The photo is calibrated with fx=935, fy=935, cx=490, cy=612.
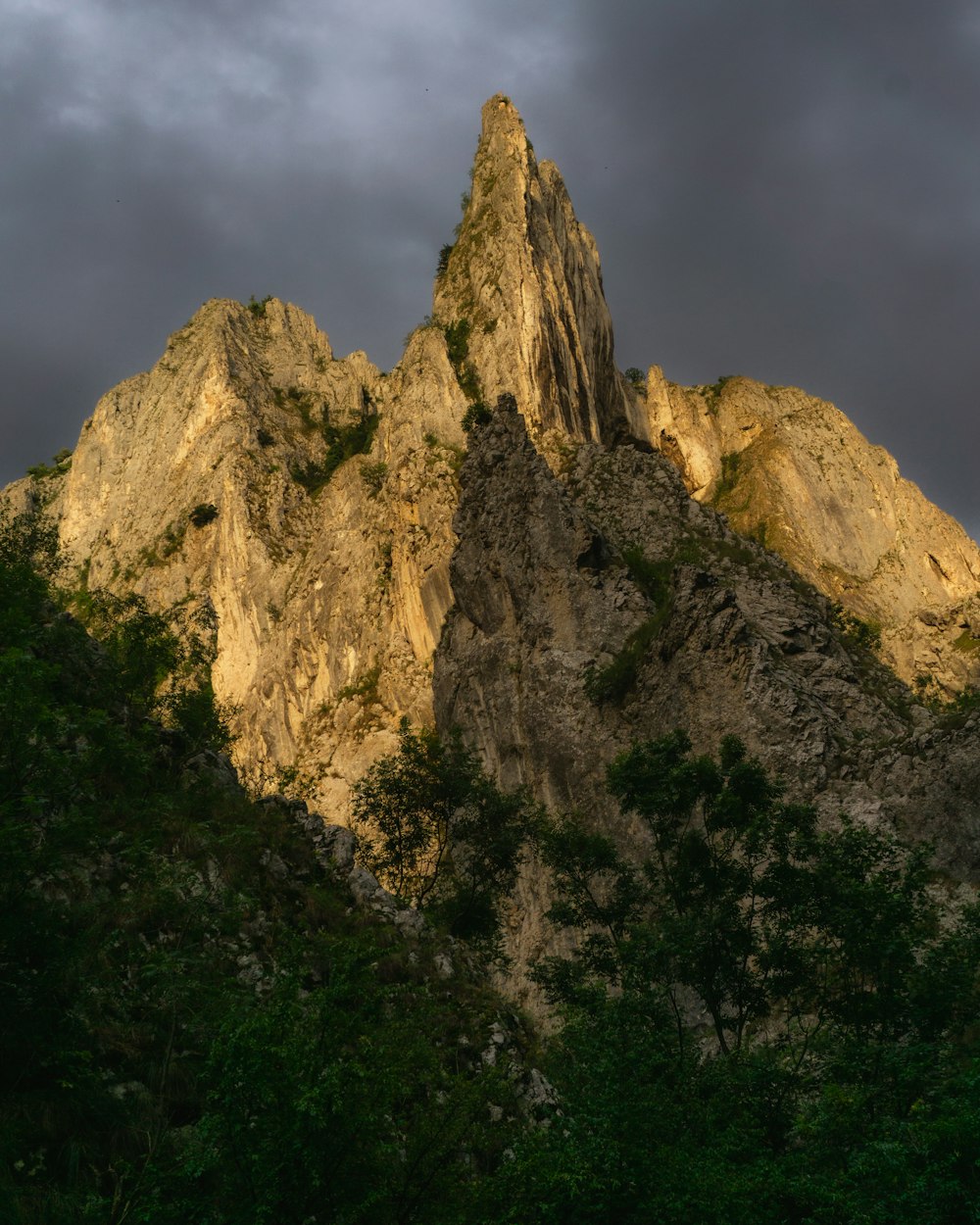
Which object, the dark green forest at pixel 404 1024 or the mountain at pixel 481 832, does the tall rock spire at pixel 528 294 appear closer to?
the mountain at pixel 481 832

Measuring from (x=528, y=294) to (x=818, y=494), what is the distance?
39489mm

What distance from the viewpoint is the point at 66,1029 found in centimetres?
858

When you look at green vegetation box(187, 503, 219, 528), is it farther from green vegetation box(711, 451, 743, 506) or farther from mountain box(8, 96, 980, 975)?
green vegetation box(711, 451, 743, 506)

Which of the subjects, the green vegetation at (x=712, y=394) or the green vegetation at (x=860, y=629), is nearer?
the green vegetation at (x=860, y=629)

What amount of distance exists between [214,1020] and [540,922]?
82.4 feet

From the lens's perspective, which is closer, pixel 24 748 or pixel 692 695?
pixel 24 748

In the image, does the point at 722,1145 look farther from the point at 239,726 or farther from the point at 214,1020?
the point at 239,726

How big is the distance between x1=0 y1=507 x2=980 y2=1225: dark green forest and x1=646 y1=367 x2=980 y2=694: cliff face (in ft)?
198

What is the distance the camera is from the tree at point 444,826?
89.0 feet

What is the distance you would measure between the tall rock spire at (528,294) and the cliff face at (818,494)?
15356mm

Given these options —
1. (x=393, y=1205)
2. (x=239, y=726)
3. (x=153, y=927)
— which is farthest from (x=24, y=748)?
(x=239, y=726)

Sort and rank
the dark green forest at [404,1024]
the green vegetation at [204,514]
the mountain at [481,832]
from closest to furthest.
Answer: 1. the dark green forest at [404,1024]
2. the mountain at [481,832]
3. the green vegetation at [204,514]

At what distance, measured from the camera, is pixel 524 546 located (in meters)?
44.7

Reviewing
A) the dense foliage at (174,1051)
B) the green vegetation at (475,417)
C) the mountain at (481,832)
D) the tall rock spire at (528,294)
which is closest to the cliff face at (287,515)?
the mountain at (481,832)
